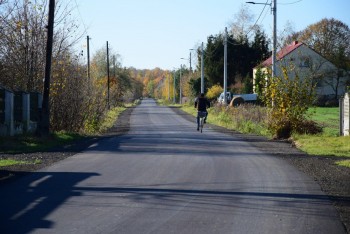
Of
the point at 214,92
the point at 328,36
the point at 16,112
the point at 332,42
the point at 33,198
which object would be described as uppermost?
the point at 328,36

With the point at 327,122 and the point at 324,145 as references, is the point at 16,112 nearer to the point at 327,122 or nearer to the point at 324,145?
the point at 324,145

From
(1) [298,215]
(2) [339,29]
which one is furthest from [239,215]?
(2) [339,29]

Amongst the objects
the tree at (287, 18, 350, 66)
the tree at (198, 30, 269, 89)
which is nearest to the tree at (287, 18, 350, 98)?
the tree at (287, 18, 350, 66)

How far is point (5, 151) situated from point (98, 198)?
388 inches

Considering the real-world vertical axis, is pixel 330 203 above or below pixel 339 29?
below

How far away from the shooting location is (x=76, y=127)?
1110 inches

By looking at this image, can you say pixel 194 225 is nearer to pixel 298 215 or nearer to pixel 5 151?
pixel 298 215

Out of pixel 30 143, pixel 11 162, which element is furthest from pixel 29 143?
pixel 11 162

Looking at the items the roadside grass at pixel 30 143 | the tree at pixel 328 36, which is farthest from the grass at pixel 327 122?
the tree at pixel 328 36

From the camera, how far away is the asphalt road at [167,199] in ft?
23.0

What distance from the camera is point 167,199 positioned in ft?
28.5

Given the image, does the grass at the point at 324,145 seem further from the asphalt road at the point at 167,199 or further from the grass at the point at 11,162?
the grass at the point at 11,162

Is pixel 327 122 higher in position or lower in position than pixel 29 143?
higher

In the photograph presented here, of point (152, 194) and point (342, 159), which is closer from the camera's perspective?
point (152, 194)
